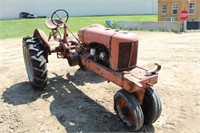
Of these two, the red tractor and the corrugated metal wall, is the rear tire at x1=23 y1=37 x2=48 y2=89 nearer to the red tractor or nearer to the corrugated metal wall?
the red tractor

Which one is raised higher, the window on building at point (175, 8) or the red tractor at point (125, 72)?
the window on building at point (175, 8)

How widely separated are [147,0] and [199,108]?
43397 millimetres

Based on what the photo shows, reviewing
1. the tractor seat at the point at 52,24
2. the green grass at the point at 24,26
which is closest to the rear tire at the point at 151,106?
the tractor seat at the point at 52,24

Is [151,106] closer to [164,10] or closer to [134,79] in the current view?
[134,79]

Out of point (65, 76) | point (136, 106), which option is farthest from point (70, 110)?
point (65, 76)

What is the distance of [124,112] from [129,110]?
0.19m

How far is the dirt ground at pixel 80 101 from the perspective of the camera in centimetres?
410

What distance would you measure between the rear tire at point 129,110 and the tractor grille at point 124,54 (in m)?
0.43

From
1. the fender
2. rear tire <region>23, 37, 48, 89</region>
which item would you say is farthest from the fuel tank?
the fender

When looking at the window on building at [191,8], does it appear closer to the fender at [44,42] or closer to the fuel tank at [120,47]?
the fender at [44,42]

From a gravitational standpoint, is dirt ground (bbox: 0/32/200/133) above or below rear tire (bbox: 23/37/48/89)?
below

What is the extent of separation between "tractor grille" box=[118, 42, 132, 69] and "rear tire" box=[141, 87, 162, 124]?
1.69ft

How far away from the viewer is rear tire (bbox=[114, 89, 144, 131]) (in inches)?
Result: 145

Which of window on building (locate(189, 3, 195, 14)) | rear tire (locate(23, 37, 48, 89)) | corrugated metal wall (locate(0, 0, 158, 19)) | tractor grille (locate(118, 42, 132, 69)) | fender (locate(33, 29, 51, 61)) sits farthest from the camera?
corrugated metal wall (locate(0, 0, 158, 19))
